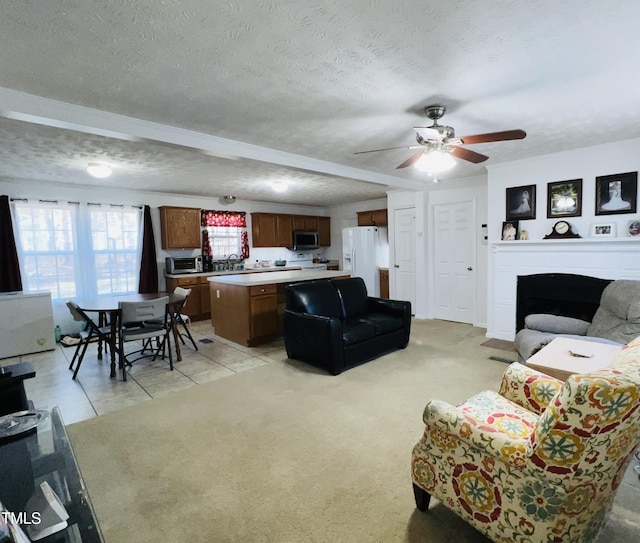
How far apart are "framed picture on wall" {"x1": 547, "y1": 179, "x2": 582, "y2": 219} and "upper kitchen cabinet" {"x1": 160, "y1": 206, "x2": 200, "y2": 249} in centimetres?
577

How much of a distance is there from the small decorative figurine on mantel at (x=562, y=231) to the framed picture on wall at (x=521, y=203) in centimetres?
30

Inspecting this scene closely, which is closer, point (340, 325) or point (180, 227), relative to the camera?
point (340, 325)

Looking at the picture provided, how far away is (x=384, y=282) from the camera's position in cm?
744

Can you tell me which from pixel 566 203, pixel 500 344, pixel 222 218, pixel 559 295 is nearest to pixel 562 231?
pixel 566 203

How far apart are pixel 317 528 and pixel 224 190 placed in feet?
18.2

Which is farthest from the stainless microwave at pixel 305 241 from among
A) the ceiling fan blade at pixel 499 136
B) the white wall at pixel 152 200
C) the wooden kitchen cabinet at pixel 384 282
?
the ceiling fan blade at pixel 499 136

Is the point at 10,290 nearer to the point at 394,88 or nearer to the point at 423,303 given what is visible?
the point at 394,88

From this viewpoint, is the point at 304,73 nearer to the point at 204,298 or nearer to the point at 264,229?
the point at 204,298

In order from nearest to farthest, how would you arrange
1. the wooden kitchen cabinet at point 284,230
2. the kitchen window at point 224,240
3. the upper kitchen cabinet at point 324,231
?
the kitchen window at point 224,240 < the wooden kitchen cabinet at point 284,230 < the upper kitchen cabinet at point 324,231

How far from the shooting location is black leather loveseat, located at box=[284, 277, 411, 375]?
3.61 metres

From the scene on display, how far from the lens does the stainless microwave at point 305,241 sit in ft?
26.7

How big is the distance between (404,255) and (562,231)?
265cm

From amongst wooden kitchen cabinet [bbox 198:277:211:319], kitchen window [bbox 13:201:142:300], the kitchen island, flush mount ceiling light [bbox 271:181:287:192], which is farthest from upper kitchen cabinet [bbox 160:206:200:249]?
flush mount ceiling light [bbox 271:181:287:192]

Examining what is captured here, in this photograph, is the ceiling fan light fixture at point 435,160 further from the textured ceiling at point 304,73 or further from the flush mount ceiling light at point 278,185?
the flush mount ceiling light at point 278,185
